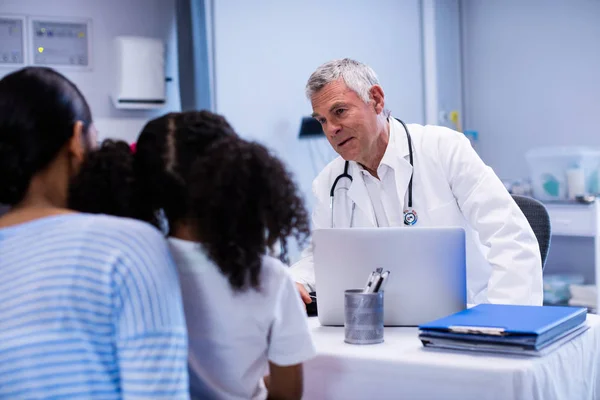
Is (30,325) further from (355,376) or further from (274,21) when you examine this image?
(274,21)

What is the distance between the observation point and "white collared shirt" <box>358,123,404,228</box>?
2102mm

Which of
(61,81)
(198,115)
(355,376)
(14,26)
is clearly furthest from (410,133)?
(14,26)

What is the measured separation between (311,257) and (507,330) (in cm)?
83

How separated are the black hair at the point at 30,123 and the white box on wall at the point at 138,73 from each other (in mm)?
2730

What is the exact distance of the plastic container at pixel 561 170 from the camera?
4031 millimetres

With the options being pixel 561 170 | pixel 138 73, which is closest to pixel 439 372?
pixel 138 73

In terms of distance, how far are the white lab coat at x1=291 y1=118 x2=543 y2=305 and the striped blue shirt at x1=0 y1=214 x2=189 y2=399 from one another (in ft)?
3.16

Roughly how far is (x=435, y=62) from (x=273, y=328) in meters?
3.79

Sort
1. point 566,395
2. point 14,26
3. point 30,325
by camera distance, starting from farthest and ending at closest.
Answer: point 14,26 → point 566,395 → point 30,325

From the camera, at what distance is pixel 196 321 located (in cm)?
112

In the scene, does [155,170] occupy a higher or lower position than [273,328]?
higher

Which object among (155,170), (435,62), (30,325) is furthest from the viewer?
(435,62)

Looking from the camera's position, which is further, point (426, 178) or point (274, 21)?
point (274, 21)

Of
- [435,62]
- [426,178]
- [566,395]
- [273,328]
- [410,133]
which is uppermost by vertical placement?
[435,62]
